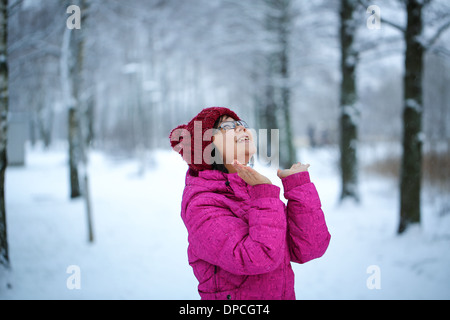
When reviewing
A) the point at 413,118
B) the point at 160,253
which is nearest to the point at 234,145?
the point at 160,253

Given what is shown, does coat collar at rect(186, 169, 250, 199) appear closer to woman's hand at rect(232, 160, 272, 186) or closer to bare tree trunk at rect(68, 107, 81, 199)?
woman's hand at rect(232, 160, 272, 186)

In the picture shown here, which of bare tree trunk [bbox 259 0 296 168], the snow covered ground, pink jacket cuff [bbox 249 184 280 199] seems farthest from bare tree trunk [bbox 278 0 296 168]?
pink jacket cuff [bbox 249 184 280 199]

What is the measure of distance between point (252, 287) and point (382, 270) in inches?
126

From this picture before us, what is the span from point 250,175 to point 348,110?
575 cm

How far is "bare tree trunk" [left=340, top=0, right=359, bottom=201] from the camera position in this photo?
5961 millimetres

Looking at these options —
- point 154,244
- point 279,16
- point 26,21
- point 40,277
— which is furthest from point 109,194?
point 279,16

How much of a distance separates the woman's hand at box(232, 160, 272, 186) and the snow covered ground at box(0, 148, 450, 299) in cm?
214

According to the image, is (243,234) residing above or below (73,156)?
below

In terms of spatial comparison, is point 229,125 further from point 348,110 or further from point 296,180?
point 348,110

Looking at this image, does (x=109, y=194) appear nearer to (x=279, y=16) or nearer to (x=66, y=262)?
(x=66, y=262)

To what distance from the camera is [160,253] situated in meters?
4.30

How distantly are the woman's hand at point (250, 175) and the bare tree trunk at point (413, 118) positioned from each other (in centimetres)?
410

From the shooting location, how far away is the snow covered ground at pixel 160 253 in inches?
128

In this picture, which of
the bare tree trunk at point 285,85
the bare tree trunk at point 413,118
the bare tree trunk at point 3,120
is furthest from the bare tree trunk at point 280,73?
the bare tree trunk at point 3,120
